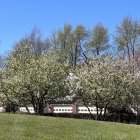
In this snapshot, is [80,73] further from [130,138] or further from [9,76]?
[130,138]

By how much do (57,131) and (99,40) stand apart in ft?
163

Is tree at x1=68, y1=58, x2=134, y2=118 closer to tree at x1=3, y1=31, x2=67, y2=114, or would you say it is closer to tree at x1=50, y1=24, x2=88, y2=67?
tree at x1=3, y1=31, x2=67, y2=114

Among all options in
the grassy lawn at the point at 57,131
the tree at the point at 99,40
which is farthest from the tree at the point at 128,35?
the grassy lawn at the point at 57,131

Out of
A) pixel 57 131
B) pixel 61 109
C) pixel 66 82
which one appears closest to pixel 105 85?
pixel 66 82

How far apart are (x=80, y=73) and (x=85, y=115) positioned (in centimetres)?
478

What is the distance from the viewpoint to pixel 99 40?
2530 inches

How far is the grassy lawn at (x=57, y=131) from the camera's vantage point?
45.3 feet

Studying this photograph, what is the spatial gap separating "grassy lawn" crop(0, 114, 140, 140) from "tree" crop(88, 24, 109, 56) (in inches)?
1841

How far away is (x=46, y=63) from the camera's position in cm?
3847

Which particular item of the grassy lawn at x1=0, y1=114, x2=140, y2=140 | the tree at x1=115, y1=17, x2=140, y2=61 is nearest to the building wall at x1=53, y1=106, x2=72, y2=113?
the tree at x1=115, y1=17, x2=140, y2=61

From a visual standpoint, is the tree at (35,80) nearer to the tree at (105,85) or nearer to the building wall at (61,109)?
the tree at (105,85)

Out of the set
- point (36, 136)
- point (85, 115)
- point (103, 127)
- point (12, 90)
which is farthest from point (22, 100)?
point (36, 136)

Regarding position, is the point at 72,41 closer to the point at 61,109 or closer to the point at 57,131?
the point at 61,109

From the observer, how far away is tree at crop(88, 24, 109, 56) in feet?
210
